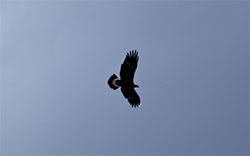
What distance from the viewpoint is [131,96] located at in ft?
92.5

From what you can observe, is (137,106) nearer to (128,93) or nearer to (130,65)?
(128,93)

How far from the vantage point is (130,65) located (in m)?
26.7

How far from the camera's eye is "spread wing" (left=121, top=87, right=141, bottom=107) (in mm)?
28016

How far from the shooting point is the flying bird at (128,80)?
87.4ft

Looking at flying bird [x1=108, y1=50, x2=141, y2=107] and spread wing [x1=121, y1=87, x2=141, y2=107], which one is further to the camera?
spread wing [x1=121, y1=87, x2=141, y2=107]

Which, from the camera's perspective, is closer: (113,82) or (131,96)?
(113,82)

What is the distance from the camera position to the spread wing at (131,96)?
28.0 metres

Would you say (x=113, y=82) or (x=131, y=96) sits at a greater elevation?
(x=113, y=82)

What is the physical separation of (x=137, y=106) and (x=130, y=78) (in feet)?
6.80

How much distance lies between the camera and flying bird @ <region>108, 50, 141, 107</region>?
87.4 ft

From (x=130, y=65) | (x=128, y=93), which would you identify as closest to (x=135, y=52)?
(x=130, y=65)

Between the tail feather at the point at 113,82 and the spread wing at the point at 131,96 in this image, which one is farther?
the spread wing at the point at 131,96

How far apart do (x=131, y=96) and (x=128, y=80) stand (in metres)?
1.39

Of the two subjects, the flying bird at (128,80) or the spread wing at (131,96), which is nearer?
the flying bird at (128,80)
